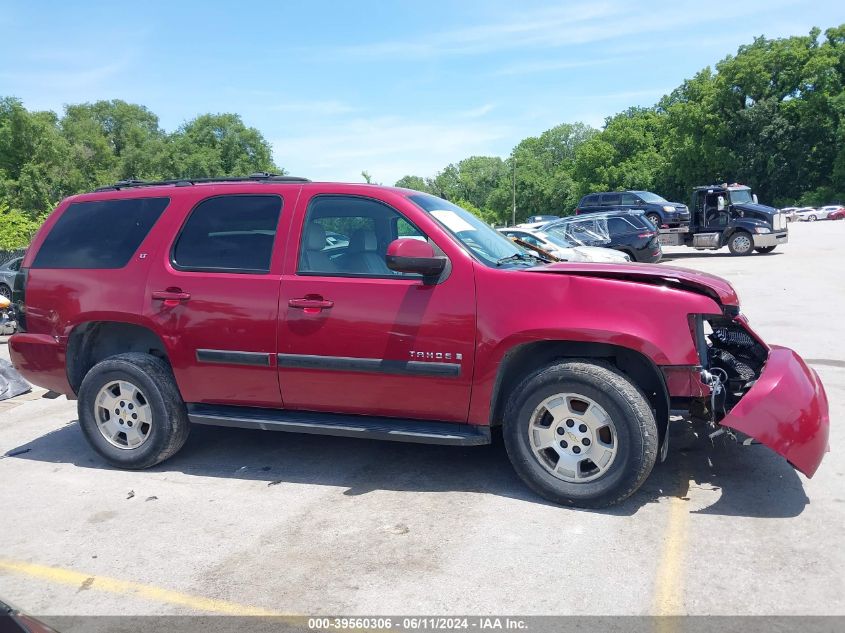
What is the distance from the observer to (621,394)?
3967 mm

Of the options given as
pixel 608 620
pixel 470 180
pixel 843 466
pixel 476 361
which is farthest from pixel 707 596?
pixel 470 180

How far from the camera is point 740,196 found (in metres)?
24.2

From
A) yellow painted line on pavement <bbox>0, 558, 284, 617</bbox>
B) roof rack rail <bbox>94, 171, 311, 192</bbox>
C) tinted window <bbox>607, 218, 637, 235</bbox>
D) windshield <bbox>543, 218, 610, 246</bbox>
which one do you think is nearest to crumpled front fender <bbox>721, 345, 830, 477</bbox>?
yellow painted line on pavement <bbox>0, 558, 284, 617</bbox>

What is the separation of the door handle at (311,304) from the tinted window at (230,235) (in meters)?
0.36

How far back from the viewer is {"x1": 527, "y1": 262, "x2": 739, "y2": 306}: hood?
4.09m

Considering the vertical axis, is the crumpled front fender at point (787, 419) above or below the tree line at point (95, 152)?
below

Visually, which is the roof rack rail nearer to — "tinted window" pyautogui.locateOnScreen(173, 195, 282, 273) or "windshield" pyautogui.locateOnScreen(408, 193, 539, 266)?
"tinted window" pyautogui.locateOnScreen(173, 195, 282, 273)

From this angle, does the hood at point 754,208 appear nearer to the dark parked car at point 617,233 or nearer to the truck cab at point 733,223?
the truck cab at point 733,223

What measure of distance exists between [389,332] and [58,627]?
7.50ft

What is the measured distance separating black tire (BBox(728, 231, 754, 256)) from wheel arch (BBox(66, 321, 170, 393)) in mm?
22172

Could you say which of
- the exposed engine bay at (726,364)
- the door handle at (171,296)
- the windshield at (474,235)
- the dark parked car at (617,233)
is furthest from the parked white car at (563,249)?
the door handle at (171,296)

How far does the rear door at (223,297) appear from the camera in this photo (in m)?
4.66

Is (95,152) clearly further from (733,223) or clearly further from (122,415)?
(122,415)

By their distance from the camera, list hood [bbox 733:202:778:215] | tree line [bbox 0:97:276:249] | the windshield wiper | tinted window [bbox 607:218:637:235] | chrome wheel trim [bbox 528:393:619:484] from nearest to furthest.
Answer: chrome wheel trim [bbox 528:393:619:484], the windshield wiper, tinted window [bbox 607:218:637:235], hood [bbox 733:202:778:215], tree line [bbox 0:97:276:249]
